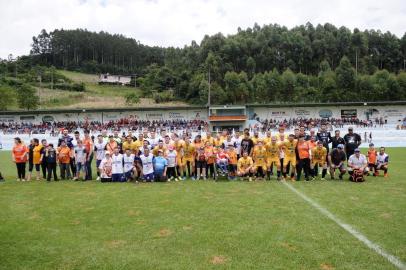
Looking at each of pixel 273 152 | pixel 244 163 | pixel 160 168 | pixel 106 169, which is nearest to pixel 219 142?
pixel 244 163

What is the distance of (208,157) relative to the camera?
12.7m

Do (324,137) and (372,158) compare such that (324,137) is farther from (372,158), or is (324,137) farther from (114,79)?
(114,79)

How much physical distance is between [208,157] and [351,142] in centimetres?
522

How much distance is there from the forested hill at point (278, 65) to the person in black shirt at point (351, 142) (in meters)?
59.1

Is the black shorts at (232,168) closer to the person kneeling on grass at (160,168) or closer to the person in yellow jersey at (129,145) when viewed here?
the person kneeling on grass at (160,168)

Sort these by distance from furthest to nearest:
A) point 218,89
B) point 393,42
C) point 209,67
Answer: point 393,42 → point 209,67 → point 218,89

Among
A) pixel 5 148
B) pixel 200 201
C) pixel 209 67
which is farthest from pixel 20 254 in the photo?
pixel 209 67

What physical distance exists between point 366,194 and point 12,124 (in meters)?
57.1

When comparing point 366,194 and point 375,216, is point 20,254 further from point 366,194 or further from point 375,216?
point 366,194

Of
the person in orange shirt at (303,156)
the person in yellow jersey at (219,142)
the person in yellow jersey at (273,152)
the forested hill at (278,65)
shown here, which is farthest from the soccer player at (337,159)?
the forested hill at (278,65)

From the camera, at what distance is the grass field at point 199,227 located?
17.0ft

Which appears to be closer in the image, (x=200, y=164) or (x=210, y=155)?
(x=210, y=155)

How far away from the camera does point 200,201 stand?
8.95 m

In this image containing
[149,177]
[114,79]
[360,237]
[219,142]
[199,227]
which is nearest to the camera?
[360,237]
